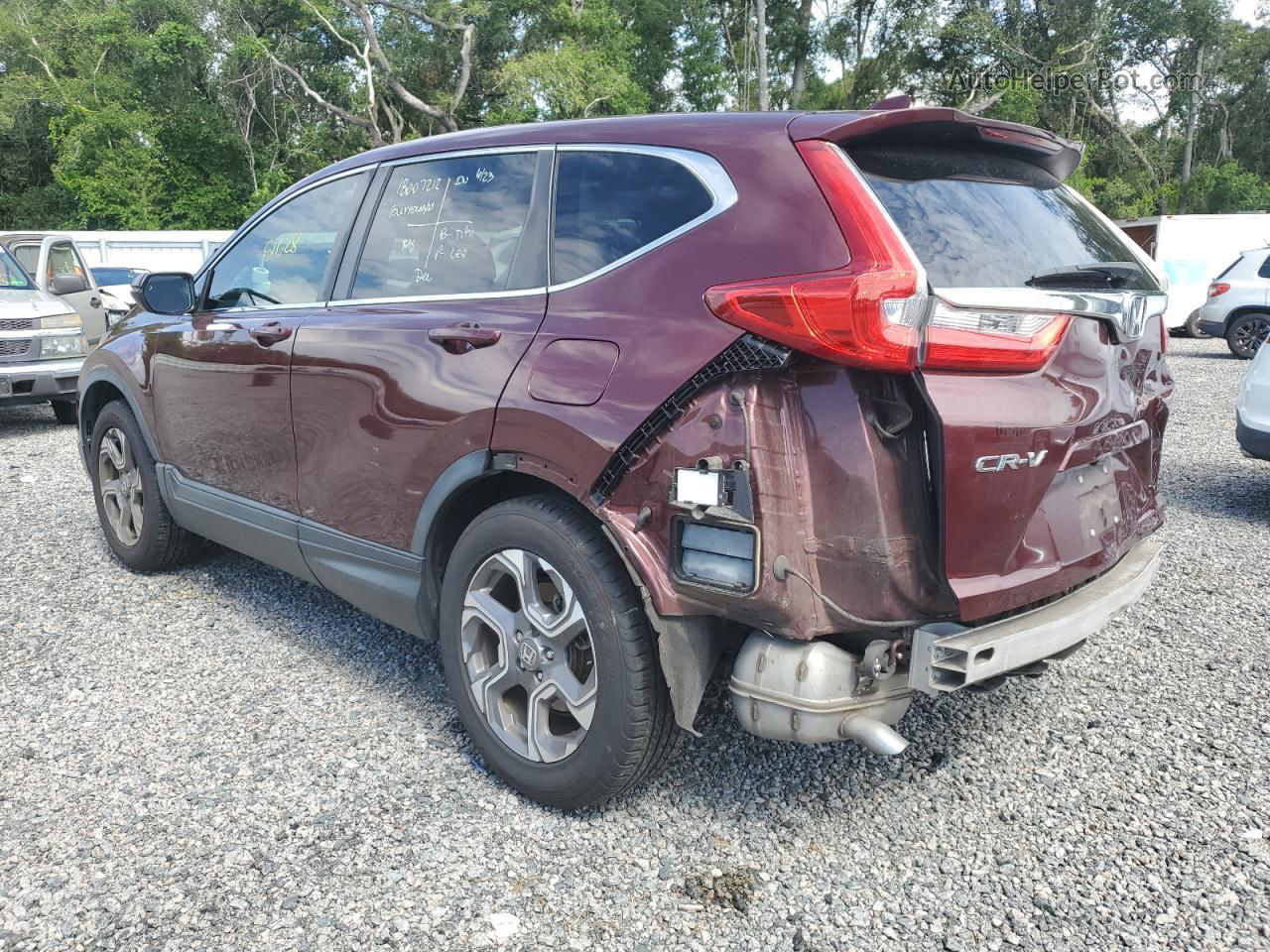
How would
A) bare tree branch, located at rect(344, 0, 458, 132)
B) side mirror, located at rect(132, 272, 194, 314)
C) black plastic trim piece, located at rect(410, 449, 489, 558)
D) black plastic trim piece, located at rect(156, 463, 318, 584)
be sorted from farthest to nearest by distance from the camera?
1. bare tree branch, located at rect(344, 0, 458, 132)
2. side mirror, located at rect(132, 272, 194, 314)
3. black plastic trim piece, located at rect(156, 463, 318, 584)
4. black plastic trim piece, located at rect(410, 449, 489, 558)

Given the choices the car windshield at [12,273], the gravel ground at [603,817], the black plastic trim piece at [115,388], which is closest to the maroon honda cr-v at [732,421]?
the gravel ground at [603,817]

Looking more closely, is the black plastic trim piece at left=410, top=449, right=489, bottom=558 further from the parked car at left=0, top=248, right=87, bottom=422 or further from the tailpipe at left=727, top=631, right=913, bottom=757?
the parked car at left=0, top=248, right=87, bottom=422

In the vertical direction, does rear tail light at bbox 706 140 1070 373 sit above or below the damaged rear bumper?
above

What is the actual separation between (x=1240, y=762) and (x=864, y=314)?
2048 millimetres

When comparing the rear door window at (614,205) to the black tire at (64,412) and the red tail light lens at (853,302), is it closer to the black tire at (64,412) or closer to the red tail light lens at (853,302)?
the red tail light lens at (853,302)

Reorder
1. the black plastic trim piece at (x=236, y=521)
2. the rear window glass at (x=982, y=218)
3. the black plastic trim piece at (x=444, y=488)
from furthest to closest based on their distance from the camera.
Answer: the black plastic trim piece at (x=236, y=521), the black plastic trim piece at (x=444, y=488), the rear window glass at (x=982, y=218)

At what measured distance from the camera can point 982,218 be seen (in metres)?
2.48

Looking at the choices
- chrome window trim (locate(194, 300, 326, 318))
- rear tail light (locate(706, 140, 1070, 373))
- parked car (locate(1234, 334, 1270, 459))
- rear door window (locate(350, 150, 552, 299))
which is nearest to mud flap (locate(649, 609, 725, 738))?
rear tail light (locate(706, 140, 1070, 373))

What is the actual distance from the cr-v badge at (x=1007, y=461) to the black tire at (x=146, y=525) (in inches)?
149

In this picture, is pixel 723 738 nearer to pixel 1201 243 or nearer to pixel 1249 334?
pixel 1249 334

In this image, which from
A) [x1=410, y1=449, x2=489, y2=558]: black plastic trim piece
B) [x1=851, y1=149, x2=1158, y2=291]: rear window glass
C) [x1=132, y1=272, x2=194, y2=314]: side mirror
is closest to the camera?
[x1=851, y1=149, x2=1158, y2=291]: rear window glass

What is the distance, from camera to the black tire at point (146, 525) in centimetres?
457

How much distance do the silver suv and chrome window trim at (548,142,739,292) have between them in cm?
1501

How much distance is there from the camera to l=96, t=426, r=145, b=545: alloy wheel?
475 cm
